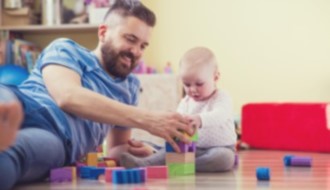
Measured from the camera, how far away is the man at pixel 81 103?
1.34 m

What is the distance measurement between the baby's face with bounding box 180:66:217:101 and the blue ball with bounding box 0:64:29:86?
145cm

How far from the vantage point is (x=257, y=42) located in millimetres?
3604

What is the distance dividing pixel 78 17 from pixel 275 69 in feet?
4.53

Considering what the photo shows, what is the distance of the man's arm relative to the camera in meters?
1.44

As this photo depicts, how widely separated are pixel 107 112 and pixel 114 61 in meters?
0.27

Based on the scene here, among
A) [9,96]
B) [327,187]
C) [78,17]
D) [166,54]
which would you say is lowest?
[327,187]

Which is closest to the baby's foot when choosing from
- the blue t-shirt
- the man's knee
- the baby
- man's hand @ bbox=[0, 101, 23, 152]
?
the baby

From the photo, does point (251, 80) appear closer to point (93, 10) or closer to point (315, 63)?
point (315, 63)

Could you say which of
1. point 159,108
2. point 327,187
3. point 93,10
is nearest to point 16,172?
point 327,187

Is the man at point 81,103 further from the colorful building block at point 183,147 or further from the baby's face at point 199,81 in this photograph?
the baby's face at point 199,81

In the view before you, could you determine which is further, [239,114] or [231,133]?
[239,114]

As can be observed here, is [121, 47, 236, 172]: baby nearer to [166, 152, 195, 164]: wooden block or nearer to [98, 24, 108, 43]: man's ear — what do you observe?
[166, 152, 195, 164]: wooden block

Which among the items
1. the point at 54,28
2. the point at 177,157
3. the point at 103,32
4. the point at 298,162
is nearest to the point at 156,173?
the point at 177,157

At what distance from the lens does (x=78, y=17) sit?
3477 mm
